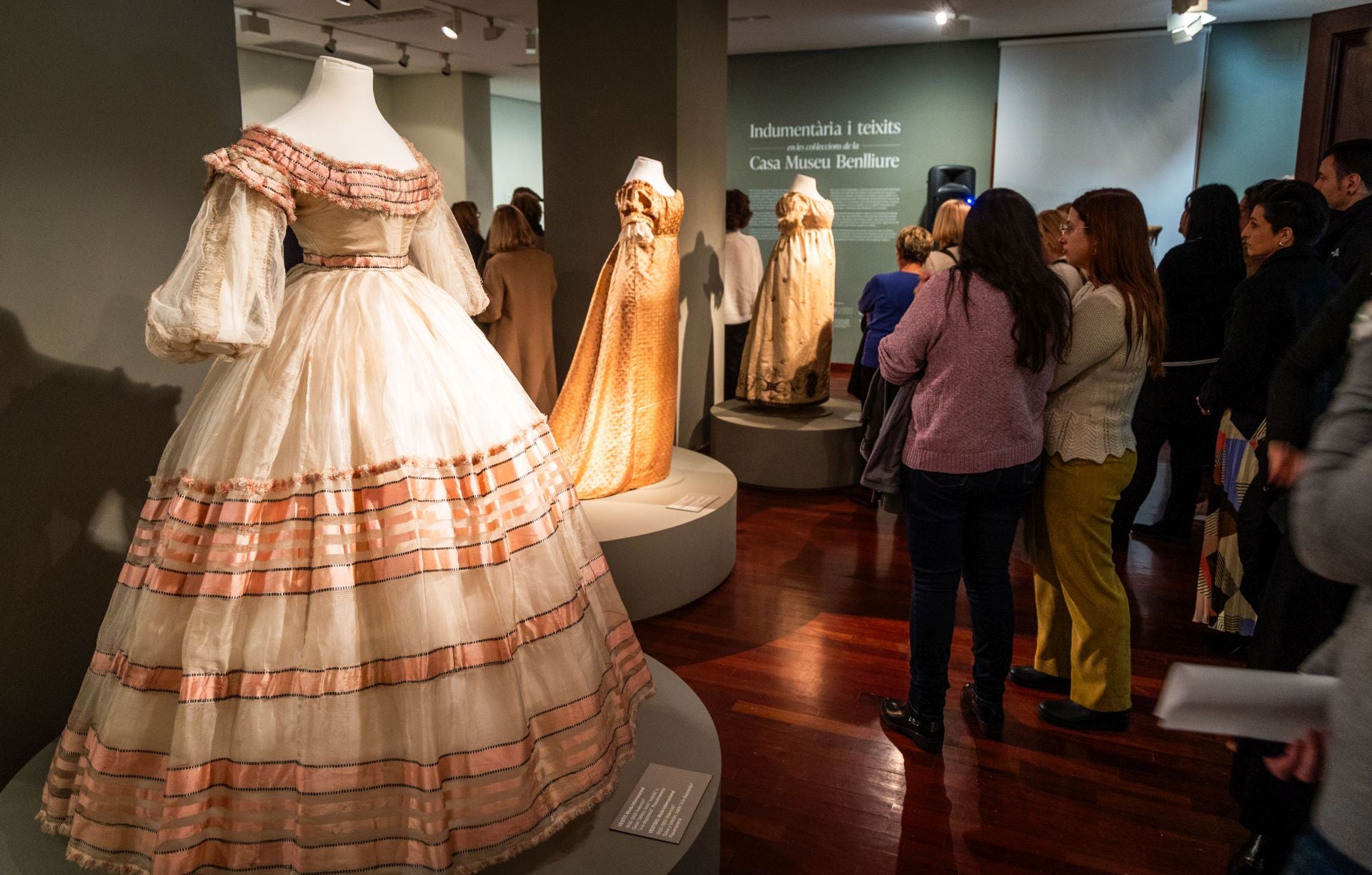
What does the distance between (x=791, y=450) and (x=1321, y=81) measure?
3.35 m

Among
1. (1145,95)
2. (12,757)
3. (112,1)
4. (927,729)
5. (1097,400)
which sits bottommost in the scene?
(927,729)

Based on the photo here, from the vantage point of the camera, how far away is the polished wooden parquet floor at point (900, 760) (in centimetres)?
226

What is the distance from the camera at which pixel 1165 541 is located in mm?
4500

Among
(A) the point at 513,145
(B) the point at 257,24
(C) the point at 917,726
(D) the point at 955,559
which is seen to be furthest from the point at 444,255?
(A) the point at 513,145

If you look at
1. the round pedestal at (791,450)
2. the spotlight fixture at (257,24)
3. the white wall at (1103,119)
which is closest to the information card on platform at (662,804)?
the round pedestal at (791,450)

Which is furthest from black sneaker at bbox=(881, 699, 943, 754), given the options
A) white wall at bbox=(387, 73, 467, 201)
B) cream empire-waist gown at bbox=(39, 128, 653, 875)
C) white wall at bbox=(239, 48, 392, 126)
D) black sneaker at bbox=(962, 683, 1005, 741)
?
white wall at bbox=(387, 73, 467, 201)

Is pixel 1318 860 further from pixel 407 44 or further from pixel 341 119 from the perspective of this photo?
pixel 407 44

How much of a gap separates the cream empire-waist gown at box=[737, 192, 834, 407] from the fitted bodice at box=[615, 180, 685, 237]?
61.7 inches

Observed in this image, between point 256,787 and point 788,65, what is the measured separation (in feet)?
29.0

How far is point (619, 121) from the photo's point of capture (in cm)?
481

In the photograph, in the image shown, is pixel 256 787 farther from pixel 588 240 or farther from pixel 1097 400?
pixel 588 240

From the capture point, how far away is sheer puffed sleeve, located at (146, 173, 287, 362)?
1516mm

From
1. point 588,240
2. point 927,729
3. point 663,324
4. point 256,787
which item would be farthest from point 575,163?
point 256,787

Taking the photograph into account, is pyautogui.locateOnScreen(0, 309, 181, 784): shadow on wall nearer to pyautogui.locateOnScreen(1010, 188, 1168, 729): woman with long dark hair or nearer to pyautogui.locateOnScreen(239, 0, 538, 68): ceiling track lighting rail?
pyautogui.locateOnScreen(1010, 188, 1168, 729): woman with long dark hair
